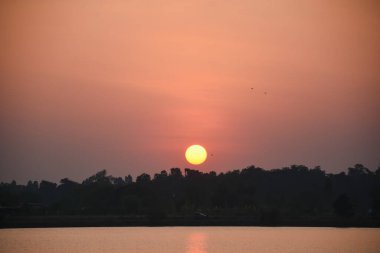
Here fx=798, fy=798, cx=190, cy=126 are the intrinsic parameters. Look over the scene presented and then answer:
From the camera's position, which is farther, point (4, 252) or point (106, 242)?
point (106, 242)

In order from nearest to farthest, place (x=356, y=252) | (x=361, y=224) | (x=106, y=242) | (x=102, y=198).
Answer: (x=356, y=252) < (x=106, y=242) < (x=361, y=224) < (x=102, y=198)

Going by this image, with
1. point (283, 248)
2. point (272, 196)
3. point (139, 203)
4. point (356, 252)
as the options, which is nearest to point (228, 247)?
point (283, 248)

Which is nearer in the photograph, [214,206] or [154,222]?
[154,222]

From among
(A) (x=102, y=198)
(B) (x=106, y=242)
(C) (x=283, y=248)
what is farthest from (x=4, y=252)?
(A) (x=102, y=198)

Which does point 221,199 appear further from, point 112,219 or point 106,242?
point 106,242

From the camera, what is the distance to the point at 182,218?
168m

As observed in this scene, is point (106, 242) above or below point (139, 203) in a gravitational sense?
below

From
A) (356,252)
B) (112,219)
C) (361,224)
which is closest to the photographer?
(356,252)

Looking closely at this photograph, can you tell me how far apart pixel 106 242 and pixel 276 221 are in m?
64.6

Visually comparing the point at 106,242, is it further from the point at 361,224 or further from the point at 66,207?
the point at 66,207

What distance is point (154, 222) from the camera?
168m

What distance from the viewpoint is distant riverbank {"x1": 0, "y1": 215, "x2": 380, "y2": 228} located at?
15850 centimetres

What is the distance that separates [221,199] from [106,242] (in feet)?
272

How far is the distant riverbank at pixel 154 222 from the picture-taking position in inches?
6240
